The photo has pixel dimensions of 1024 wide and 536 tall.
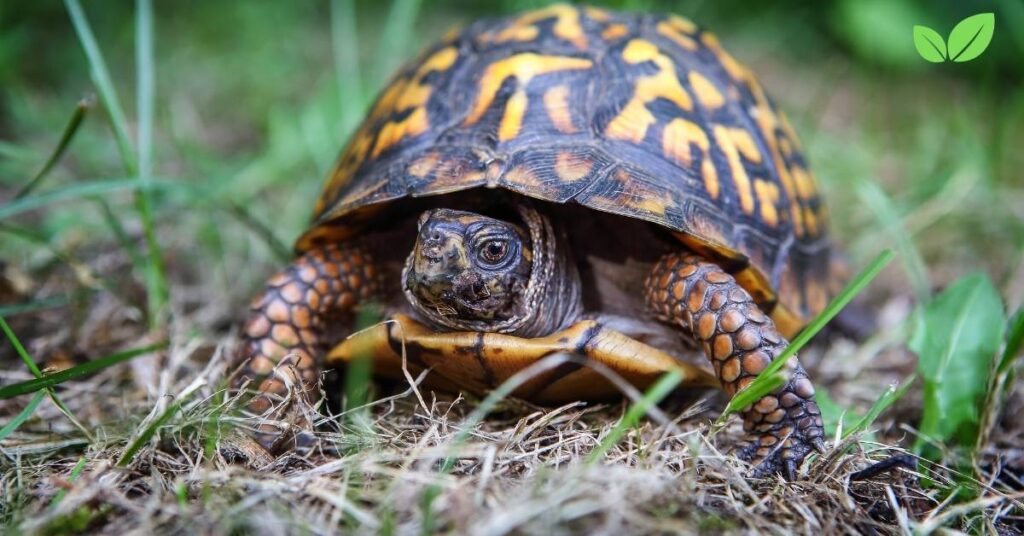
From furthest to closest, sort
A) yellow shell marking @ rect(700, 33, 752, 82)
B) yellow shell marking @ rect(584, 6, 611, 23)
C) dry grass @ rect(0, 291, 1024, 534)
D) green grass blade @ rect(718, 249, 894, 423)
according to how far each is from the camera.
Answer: yellow shell marking @ rect(700, 33, 752, 82) < yellow shell marking @ rect(584, 6, 611, 23) < green grass blade @ rect(718, 249, 894, 423) < dry grass @ rect(0, 291, 1024, 534)

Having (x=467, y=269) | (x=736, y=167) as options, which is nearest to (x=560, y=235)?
(x=467, y=269)

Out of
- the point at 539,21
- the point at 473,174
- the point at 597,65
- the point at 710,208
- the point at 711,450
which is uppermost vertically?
the point at 539,21

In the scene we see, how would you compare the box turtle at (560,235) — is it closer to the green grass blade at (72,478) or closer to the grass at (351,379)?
the grass at (351,379)

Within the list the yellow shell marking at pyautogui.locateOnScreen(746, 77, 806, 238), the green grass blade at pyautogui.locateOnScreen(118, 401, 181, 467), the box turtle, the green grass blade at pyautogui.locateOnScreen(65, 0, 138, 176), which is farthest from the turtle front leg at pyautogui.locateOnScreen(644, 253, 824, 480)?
the green grass blade at pyautogui.locateOnScreen(65, 0, 138, 176)

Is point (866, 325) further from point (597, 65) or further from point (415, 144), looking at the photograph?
point (415, 144)

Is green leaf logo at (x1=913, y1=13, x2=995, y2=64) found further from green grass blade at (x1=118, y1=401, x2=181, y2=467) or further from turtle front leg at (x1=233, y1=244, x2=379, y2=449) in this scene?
green grass blade at (x1=118, y1=401, x2=181, y2=467)

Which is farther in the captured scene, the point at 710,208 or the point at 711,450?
the point at 710,208

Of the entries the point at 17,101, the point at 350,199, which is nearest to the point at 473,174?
the point at 350,199
